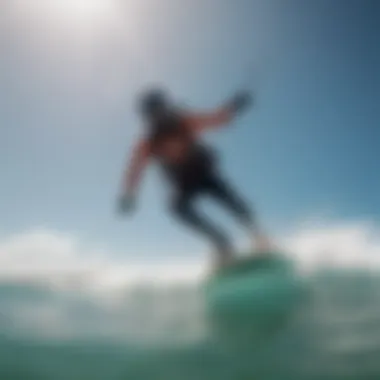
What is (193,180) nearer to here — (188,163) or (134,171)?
(188,163)

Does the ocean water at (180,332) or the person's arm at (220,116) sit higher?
the person's arm at (220,116)

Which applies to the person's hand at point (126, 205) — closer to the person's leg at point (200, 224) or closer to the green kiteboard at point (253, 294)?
the person's leg at point (200, 224)

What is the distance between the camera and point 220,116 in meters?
2.38

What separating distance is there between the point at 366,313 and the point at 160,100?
4.81ft

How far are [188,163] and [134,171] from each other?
0.88ft

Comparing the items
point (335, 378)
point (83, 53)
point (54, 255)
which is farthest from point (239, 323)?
point (83, 53)

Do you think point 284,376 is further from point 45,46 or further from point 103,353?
point 45,46

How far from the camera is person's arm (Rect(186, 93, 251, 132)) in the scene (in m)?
2.36

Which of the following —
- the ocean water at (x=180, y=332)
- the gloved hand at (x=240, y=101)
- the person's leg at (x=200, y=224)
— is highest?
the gloved hand at (x=240, y=101)

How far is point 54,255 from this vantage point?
240cm

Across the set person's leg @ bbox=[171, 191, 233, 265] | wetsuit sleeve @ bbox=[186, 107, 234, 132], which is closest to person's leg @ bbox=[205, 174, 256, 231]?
person's leg @ bbox=[171, 191, 233, 265]

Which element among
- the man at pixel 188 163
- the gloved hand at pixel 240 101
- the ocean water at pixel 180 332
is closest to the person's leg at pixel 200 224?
the man at pixel 188 163

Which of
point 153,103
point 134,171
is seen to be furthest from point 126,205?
point 153,103

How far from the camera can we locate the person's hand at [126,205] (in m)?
2.37
